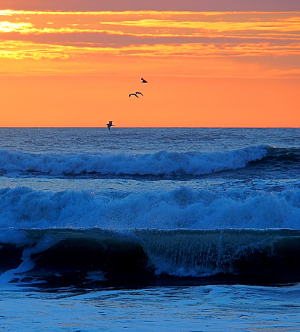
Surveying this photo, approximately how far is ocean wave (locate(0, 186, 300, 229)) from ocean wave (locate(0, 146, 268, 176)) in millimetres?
8955

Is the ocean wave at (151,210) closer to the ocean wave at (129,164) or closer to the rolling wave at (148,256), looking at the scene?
the rolling wave at (148,256)

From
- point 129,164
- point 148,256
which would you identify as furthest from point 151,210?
point 129,164

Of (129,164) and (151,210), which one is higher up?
(129,164)

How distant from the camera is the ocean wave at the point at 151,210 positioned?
14.2 meters

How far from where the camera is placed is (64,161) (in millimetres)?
27188

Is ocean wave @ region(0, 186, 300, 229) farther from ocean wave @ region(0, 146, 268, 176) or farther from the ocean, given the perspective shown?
ocean wave @ region(0, 146, 268, 176)

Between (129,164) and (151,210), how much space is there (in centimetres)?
1155

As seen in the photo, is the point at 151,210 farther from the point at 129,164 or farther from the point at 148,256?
the point at 129,164

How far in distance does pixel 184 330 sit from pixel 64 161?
21496 mm

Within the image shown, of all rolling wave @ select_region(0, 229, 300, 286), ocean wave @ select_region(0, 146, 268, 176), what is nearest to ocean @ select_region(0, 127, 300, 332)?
rolling wave @ select_region(0, 229, 300, 286)

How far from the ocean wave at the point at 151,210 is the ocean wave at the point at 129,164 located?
29.4ft

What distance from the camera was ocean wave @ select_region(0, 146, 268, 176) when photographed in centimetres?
2555

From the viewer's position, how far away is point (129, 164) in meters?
26.3

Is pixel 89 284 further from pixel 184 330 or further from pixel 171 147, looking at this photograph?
pixel 171 147
